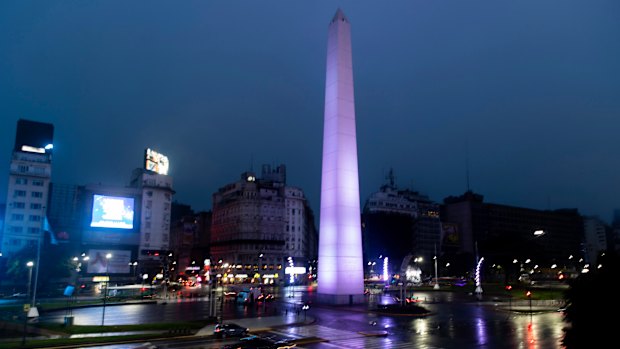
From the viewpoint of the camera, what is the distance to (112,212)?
110812 mm

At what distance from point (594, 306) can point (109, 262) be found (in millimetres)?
122706

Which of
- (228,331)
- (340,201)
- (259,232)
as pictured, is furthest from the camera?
(259,232)

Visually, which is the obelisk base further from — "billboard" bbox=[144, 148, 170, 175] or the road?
"billboard" bbox=[144, 148, 170, 175]

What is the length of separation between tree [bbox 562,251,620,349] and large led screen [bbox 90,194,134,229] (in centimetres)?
10924

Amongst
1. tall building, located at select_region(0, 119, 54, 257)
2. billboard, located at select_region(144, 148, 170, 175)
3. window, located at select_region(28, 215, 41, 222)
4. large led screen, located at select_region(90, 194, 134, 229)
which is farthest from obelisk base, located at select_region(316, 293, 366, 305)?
billboard, located at select_region(144, 148, 170, 175)

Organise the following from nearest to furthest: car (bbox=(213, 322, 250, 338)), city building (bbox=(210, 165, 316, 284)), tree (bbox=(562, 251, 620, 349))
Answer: tree (bbox=(562, 251, 620, 349)) → car (bbox=(213, 322, 250, 338)) → city building (bbox=(210, 165, 316, 284))

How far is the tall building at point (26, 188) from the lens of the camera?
4289 inches

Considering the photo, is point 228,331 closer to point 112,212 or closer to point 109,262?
point 112,212

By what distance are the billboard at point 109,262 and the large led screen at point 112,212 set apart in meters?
11.3

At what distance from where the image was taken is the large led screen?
108225 mm

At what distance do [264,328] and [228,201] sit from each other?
13370cm

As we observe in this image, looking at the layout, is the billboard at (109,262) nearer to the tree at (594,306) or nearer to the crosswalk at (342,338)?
the crosswalk at (342,338)

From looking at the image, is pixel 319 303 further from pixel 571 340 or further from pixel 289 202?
pixel 289 202

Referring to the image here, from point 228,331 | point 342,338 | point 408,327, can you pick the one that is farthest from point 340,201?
point 228,331
